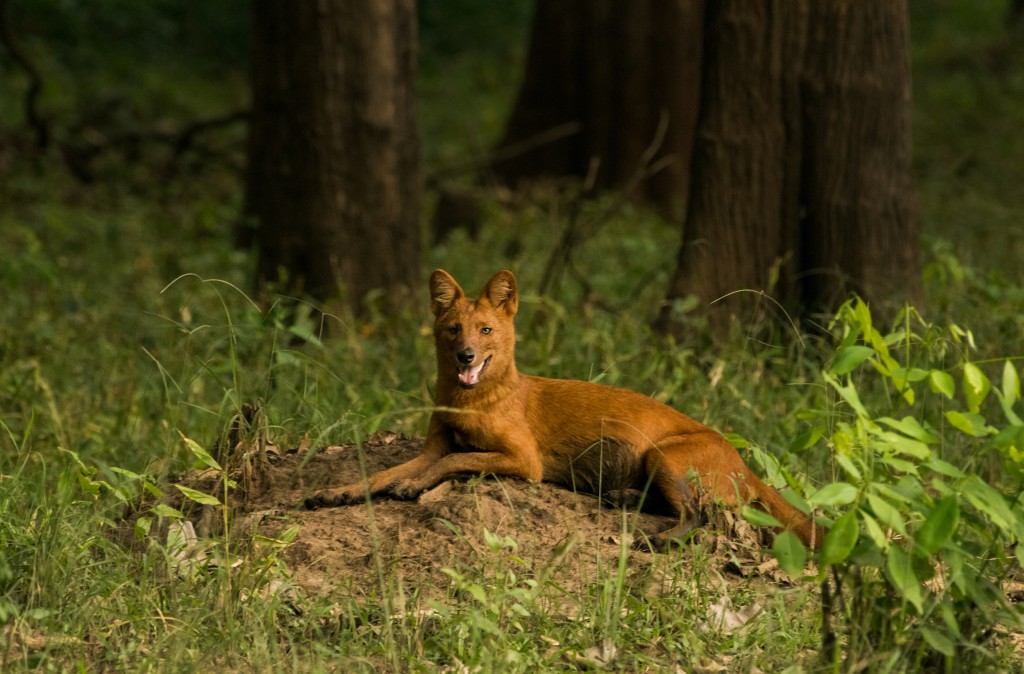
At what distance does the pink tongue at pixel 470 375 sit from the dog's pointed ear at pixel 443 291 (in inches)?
10.1

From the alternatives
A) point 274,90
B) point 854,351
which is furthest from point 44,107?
point 854,351

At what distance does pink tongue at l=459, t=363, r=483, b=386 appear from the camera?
4.27 meters

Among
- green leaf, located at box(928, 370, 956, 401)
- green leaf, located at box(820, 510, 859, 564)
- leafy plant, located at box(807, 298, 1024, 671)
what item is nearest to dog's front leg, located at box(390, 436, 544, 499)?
leafy plant, located at box(807, 298, 1024, 671)

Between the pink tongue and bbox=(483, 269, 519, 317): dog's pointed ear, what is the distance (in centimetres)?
25

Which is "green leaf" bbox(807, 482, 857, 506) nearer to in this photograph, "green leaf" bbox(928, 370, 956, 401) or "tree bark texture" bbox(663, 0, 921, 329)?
"green leaf" bbox(928, 370, 956, 401)

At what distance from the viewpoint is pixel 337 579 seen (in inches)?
154

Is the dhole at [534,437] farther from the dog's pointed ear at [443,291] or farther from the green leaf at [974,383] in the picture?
the green leaf at [974,383]

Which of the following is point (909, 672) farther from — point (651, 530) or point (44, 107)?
point (44, 107)

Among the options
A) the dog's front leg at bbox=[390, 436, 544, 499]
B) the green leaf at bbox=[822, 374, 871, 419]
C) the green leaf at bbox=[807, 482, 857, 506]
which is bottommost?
the dog's front leg at bbox=[390, 436, 544, 499]

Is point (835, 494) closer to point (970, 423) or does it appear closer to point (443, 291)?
point (970, 423)

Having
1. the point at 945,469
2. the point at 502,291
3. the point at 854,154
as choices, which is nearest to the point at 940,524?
the point at 945,469

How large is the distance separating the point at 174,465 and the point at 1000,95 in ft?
45.1

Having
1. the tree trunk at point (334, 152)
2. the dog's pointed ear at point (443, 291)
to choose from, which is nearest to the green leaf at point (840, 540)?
the dog's pointed ear at point (443, 291)

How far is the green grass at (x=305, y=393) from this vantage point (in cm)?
353
